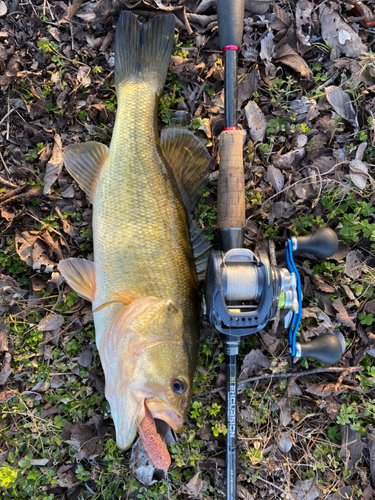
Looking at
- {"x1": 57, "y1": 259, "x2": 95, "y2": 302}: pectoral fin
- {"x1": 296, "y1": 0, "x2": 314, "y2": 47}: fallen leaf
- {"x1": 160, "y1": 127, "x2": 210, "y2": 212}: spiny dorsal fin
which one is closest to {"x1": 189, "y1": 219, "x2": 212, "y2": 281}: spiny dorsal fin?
{"x1": 160, "y1": 127, "x2": 210, "y2": 212}: spiny dorsal fin

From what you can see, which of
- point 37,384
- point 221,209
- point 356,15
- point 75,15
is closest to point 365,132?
point 356,15

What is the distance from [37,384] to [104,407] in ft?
1.78

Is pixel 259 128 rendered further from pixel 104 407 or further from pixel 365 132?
pixel 104 407

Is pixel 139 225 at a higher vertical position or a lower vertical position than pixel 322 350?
higher

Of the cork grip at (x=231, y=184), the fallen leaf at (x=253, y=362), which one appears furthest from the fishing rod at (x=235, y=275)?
the fallen leaf at (x=253, y=362)

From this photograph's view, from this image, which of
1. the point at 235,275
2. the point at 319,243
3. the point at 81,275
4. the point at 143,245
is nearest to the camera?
the point at 235,275

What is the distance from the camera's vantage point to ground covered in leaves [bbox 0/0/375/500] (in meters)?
2.55

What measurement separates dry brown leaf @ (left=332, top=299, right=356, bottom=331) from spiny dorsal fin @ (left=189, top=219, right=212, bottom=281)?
1.09 m

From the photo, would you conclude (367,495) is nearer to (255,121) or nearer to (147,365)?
(147,365)

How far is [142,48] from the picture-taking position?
252 centimetres

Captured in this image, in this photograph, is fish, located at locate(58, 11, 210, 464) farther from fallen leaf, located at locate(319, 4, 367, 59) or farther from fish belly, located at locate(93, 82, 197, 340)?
fallen leaf, located at locate(319, 4, 367, 59)

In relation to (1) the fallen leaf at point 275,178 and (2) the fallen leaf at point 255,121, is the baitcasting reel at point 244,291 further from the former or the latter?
(2) the fallen leaf at point 255,121

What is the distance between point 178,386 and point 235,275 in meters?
0.72

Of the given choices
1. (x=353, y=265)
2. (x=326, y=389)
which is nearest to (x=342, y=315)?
(x=353, y=265)
